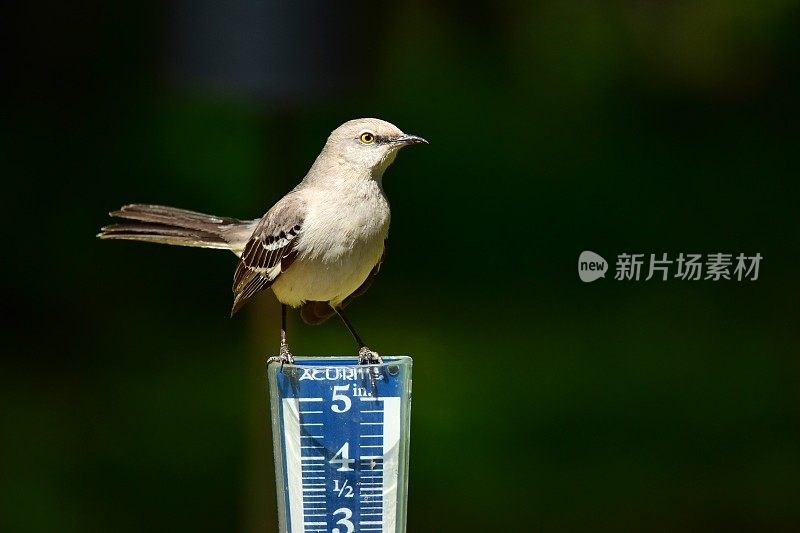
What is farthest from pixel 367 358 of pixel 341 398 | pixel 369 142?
pixel 369 142

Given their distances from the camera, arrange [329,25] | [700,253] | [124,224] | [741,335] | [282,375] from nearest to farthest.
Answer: [282,375] → [124,224] → [329,25] → [700,253] → [741,335]

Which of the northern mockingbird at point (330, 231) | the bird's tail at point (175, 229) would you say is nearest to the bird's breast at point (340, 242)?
the northern mockingbird at point (330, 231)

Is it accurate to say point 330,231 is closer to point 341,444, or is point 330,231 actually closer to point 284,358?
point 284,358

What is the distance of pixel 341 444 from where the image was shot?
156 centimetres

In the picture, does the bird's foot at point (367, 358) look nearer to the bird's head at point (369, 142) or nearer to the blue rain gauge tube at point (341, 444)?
the blue rain gauge tube at point (341, 444)

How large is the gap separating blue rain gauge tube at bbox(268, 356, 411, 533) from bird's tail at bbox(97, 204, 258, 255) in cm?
32

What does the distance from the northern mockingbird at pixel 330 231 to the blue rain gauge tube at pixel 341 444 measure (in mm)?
78

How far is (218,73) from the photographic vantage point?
1.96 m

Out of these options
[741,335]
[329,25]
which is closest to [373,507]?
[329,25]

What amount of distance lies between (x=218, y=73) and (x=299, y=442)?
0.77m

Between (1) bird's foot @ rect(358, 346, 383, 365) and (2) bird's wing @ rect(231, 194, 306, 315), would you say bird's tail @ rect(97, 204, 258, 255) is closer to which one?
(2) bird's wing @ rect(231, 194, 306, 315)

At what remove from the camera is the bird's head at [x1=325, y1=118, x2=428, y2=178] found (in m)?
1.57

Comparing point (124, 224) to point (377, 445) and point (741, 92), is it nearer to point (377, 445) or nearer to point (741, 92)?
point (377, 445)

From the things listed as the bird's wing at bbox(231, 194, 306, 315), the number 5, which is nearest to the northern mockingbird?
the bird's wing at bbox(231, 194, 306, 315)
